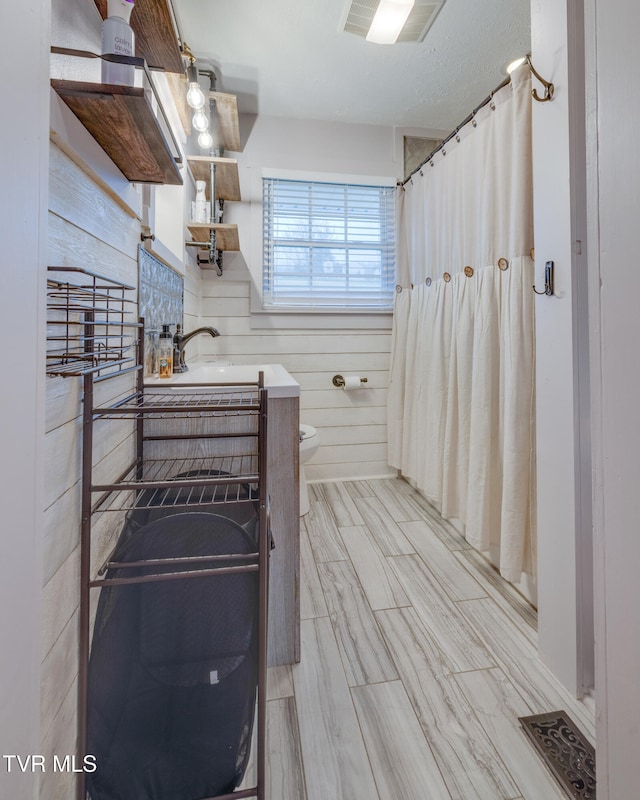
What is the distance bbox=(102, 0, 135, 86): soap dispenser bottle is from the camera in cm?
77

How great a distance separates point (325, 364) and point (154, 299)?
1532mm

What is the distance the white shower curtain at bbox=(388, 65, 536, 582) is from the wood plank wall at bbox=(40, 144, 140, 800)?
56.5 inches

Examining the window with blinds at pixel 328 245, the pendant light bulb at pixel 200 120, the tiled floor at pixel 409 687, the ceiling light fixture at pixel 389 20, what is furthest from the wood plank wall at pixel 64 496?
the window with blinds at pixel 328 245

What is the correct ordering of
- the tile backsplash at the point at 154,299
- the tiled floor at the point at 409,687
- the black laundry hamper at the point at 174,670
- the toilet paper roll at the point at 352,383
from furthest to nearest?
1. the toilet paper roll at the point at 352,383
2. the tile backsplash at the point at 154,299
3. the tiled floor at the point at 409,687
4. the black laundry hamper at the point at 174,670

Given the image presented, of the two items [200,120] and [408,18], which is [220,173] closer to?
[200,120]

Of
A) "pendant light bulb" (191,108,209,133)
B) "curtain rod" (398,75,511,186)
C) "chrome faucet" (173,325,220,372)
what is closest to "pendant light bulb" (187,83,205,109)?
"pendant light bulb" (191,108,209,133)

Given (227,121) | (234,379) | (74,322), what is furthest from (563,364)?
(227,121)

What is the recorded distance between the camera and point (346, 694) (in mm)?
1167

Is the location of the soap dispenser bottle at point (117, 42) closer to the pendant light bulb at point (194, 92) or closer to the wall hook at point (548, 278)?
the pendant light bulb at point (194, 92)

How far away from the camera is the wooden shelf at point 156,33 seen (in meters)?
0.94

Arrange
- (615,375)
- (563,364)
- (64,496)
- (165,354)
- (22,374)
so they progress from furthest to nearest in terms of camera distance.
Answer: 1. (165,354)
2. (563,364)
3. (64,496)
4. (615,375)
5. (22,374)

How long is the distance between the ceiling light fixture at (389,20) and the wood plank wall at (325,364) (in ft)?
4.77

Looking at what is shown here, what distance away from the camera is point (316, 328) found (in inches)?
111

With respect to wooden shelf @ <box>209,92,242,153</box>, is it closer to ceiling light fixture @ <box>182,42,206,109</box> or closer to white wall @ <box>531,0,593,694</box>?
ceiling light fixture @ <box>182,42,206,109</box>
